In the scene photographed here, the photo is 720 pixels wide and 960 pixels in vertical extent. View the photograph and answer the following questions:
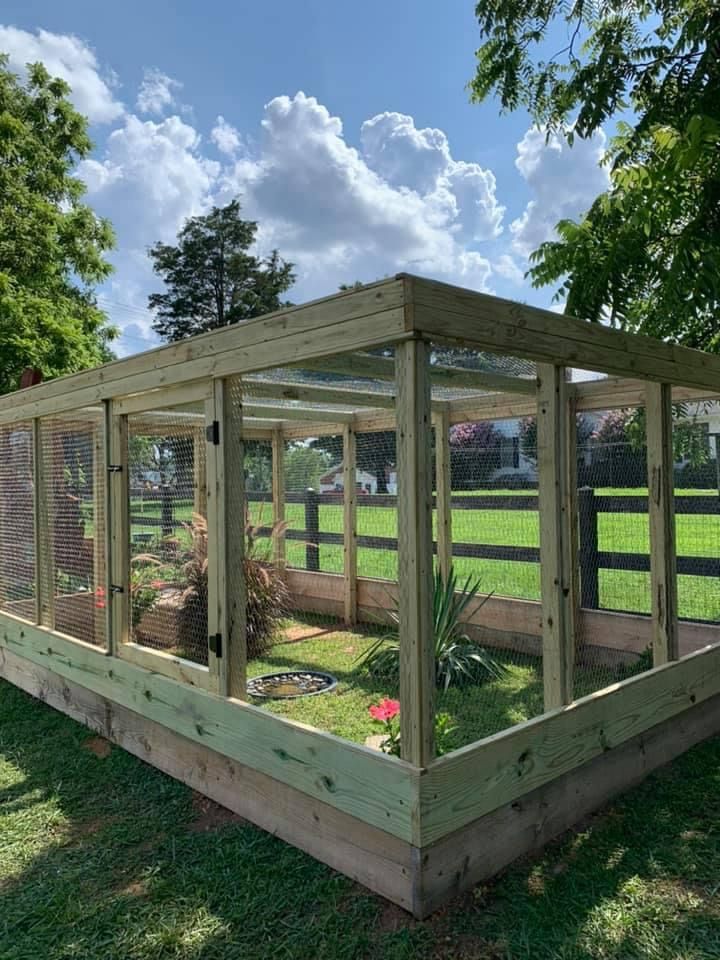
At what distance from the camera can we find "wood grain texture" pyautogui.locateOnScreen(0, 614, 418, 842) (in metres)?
1.90

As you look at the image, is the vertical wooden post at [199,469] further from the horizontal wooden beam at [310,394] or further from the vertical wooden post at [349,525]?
the vertical wooden post at [349,525]

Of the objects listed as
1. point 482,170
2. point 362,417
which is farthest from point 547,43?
point 482,170

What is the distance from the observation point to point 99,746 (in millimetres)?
3264

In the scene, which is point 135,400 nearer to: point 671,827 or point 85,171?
point 671,827

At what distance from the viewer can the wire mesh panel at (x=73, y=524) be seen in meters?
3.37

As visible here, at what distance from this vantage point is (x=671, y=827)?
2.38m

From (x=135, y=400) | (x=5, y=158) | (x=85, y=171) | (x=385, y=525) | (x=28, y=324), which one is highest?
(x=85, y=171)

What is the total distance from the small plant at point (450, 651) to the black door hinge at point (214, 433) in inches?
66.5

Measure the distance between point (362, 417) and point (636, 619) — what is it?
2658 mm

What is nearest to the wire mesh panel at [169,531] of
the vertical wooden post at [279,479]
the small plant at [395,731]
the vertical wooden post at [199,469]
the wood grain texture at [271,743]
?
the vertical wooden post at [199,469]

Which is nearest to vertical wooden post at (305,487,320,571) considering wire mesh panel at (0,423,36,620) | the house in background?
the house in background

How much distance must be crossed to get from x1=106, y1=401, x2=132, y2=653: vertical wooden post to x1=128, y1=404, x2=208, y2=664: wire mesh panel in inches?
1.1

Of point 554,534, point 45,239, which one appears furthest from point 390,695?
point 45,239

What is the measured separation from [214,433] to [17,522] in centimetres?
230
